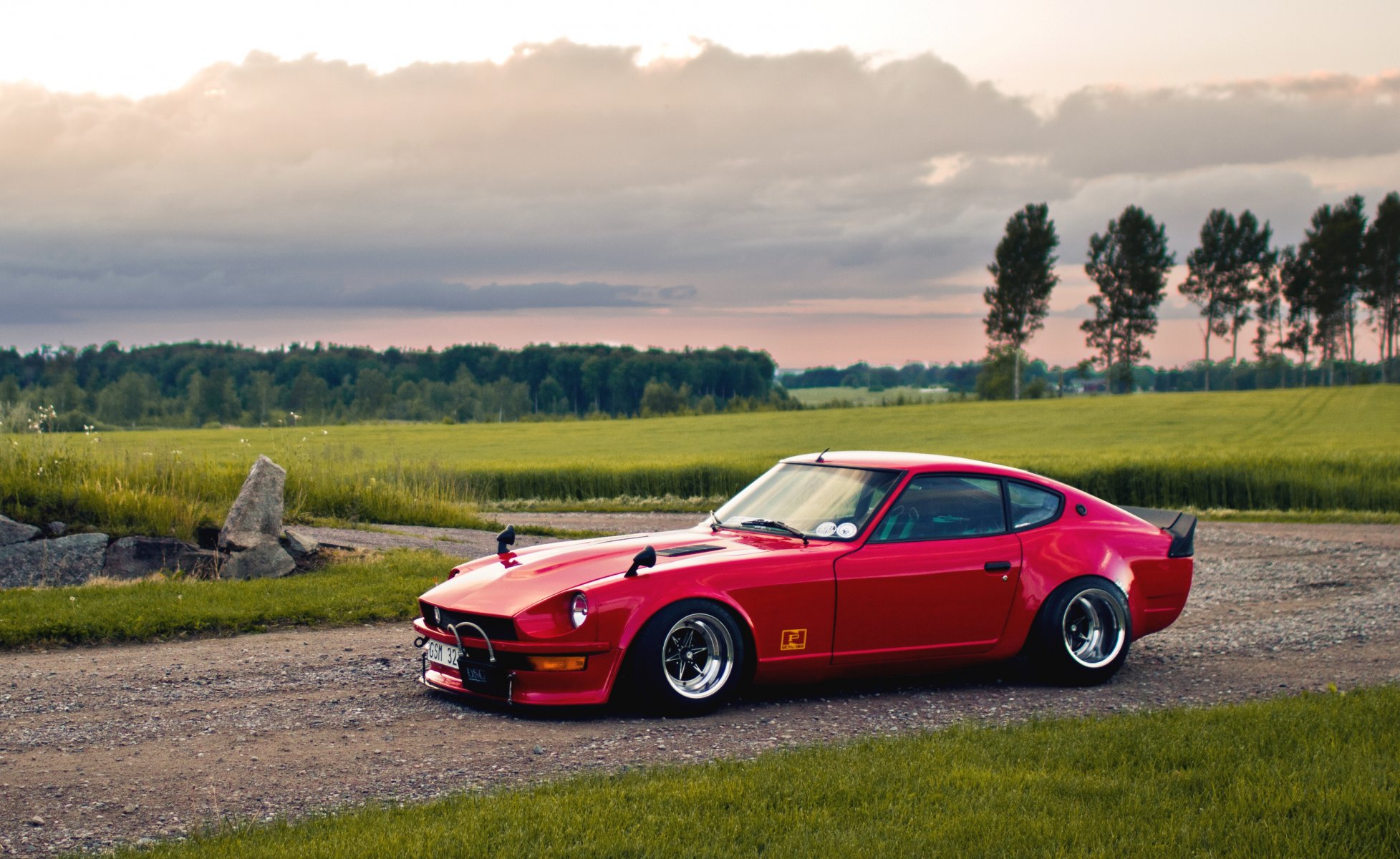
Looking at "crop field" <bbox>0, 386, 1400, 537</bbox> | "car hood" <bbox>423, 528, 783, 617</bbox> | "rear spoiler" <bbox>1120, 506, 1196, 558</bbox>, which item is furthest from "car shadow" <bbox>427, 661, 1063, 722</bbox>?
"crop field" <bbox>0, 386, 1400, 537</bbox>

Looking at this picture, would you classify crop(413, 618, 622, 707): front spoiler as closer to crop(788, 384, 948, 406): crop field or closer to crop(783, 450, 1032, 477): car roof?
crop(783, 450, 1032, 477): car roof

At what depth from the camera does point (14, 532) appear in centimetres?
1358

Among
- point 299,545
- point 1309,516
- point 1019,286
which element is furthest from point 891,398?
point 299,545

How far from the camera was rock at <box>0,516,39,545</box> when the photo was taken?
13500mm

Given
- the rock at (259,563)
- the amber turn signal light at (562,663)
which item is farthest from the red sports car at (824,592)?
the rock at (259,563)

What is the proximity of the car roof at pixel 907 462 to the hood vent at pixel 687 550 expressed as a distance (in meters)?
1.14

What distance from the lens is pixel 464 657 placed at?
23.5ft

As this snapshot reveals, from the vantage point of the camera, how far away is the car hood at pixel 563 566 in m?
7.05

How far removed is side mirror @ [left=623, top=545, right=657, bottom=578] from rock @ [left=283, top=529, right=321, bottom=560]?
8.43 metres

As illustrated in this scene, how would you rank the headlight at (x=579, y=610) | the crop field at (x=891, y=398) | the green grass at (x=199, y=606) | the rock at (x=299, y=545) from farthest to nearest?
the crop field at (x=891, y=398), the rock at (x=299, y=545), the green grass at (x=199, y=606), the headlight at (x=579, y=610)

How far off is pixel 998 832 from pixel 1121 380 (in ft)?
327

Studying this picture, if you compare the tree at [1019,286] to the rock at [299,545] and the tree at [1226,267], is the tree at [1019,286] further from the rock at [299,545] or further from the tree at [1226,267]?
the rock at [299,545]

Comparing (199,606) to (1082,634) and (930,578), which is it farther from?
(1082,634)

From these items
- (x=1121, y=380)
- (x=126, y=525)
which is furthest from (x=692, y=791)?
(x=1121, y=380)
